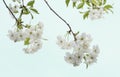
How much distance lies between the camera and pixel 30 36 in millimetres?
5355

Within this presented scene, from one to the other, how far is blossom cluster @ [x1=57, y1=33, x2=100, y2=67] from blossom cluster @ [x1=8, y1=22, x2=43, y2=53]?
46 centimetres

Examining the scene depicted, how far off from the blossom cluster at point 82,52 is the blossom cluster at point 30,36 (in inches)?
18.0

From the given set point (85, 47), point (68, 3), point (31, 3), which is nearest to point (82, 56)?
point (85, 47)

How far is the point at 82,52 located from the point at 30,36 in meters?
0.78

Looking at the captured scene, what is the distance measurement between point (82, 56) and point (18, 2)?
1.43 m

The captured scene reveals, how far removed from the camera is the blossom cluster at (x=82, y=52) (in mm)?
4965

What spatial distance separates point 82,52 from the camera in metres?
4.96

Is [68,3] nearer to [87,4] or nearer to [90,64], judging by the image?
[87,4]

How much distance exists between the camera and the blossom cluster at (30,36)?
5.36m

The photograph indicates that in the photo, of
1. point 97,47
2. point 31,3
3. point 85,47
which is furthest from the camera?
point 31,3

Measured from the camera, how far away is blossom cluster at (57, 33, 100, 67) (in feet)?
16.3

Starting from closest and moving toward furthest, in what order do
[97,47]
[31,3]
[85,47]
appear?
[85,47]
[97,47]
[31,3]

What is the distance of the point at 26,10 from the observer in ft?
18.5

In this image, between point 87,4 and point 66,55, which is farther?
point 87,4
